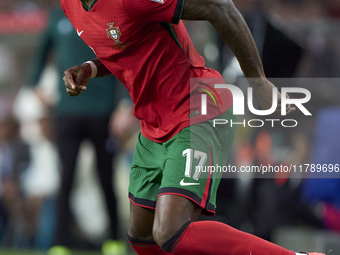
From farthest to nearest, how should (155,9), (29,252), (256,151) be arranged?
(29,252), (256,151), (155,9)

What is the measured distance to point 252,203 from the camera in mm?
3209

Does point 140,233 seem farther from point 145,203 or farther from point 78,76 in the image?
point 78,76

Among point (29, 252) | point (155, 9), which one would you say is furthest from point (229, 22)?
point (29, 252)

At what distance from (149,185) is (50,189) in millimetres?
1716

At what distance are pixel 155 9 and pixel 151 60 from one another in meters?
0.23

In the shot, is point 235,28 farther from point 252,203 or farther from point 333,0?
point 333,0

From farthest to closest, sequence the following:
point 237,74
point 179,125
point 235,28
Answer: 1. point 237,74
2. point 179,125
3. point 235,28

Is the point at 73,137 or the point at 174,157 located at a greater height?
the point at 174,157

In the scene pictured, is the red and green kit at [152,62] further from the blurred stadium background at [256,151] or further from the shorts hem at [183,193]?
the blurred stadium background at [256,151]

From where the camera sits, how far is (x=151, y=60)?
69.8 inches

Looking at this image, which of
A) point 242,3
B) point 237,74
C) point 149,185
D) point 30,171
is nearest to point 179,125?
point 149,185

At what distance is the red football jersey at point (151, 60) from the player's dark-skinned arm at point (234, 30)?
0.10 meters

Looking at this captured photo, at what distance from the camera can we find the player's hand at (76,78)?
1.76 m

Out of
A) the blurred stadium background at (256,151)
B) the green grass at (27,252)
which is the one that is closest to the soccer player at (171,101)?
the blurred stadium background at (256,151)
